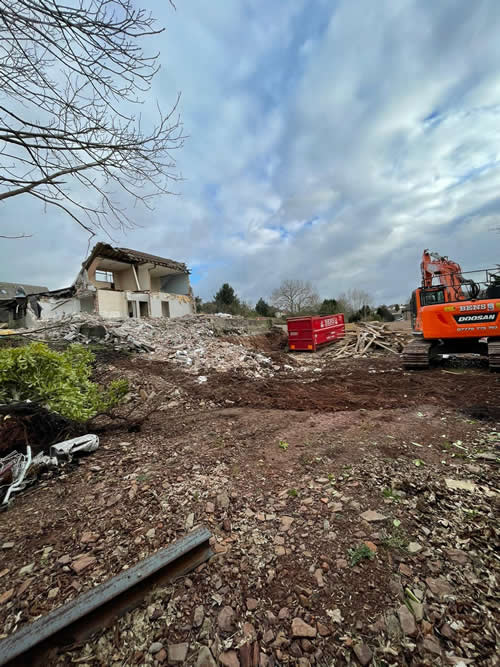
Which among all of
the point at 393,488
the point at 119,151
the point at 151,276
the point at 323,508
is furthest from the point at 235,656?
the point at 151,276

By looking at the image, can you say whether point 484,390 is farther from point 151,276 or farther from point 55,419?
point 151,276

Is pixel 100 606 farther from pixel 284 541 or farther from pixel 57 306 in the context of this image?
pixel 57 306

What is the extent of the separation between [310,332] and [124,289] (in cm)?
1727

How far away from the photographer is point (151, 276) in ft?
85.3

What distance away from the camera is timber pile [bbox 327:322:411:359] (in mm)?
13164

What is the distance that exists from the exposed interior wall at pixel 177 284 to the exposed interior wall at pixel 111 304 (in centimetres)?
545

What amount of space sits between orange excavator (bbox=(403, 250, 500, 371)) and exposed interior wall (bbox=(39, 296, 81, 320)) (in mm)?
19950

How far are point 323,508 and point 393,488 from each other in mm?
704

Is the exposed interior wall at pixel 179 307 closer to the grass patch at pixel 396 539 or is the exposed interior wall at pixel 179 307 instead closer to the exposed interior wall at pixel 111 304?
the exposed interior wall at pixel 111 304

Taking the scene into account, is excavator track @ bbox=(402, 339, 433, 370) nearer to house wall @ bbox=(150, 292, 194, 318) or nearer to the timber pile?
the timber pile

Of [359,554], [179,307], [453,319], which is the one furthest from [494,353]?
[179,307]

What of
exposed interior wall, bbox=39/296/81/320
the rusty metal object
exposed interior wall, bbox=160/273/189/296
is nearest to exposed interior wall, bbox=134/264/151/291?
exposed interior wall, bbox=160/273/189/296

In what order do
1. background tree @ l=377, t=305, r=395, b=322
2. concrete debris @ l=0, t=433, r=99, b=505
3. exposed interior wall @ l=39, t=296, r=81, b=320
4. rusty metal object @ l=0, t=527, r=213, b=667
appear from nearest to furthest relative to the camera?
rusty metal object @ l=0, t=527, r=213, b=667
concrete debris @ l=0, t=433, r=99, b=505
exposed interior wall @ l=39, t=296, r=81, b=320
background tree @ l=377, t=305, r=395, b=322

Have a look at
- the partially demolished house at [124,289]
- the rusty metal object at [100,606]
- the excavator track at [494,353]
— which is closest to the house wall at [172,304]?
the partially demolished house at [124,289]
